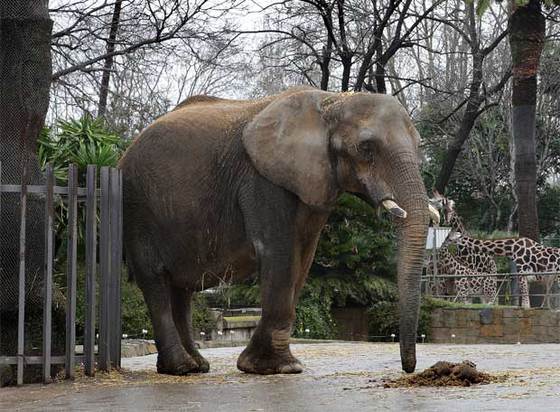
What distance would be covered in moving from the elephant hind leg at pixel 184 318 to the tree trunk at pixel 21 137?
1.60 m

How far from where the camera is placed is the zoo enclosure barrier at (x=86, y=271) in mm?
9758

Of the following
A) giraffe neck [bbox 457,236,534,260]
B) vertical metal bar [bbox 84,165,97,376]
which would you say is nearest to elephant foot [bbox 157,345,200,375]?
vertical metal bar [bbox 84,165,97,376]

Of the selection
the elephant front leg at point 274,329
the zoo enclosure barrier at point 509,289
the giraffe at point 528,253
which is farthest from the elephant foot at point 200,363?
the giraffe at point 528,253

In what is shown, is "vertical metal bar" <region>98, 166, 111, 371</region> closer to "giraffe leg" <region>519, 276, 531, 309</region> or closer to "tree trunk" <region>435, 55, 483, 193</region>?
"giraffe leg" <region>519, 276, 531, 309</region>

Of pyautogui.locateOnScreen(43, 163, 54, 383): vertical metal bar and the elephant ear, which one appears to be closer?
pyautogui.locateOnScreen(43, 163, 54, 383): vertical metal bar

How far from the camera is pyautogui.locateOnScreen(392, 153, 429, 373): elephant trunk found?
879 cm

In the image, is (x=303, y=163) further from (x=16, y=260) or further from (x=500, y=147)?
(x=500, y=147)

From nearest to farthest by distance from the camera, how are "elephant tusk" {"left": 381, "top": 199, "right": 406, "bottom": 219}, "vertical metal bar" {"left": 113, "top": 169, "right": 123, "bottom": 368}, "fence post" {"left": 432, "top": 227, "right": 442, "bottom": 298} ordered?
1. "elephant tusk" {"left": 381, "top": 199, "right": 406, "bottom": 219}
2. "vertical metal bar" {"left": 113, "top": 169, "right": 123, "bottom": 368}
3. "fence post" {"left": 432, "top": 227, "right": 442, "bottom": 298}

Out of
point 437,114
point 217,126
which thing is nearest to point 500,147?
point 437,114

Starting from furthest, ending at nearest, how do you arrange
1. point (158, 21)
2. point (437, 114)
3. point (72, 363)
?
1. point (437, 114)
2. point (158, 21)
3. point (72, 363)

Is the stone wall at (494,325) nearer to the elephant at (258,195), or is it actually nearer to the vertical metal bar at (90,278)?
the elephant at (258,195)

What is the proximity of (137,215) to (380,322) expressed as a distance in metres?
13.1

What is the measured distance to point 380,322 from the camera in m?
23.6

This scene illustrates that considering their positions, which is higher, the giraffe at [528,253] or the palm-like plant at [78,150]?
the palm-like plant at [78,150]
